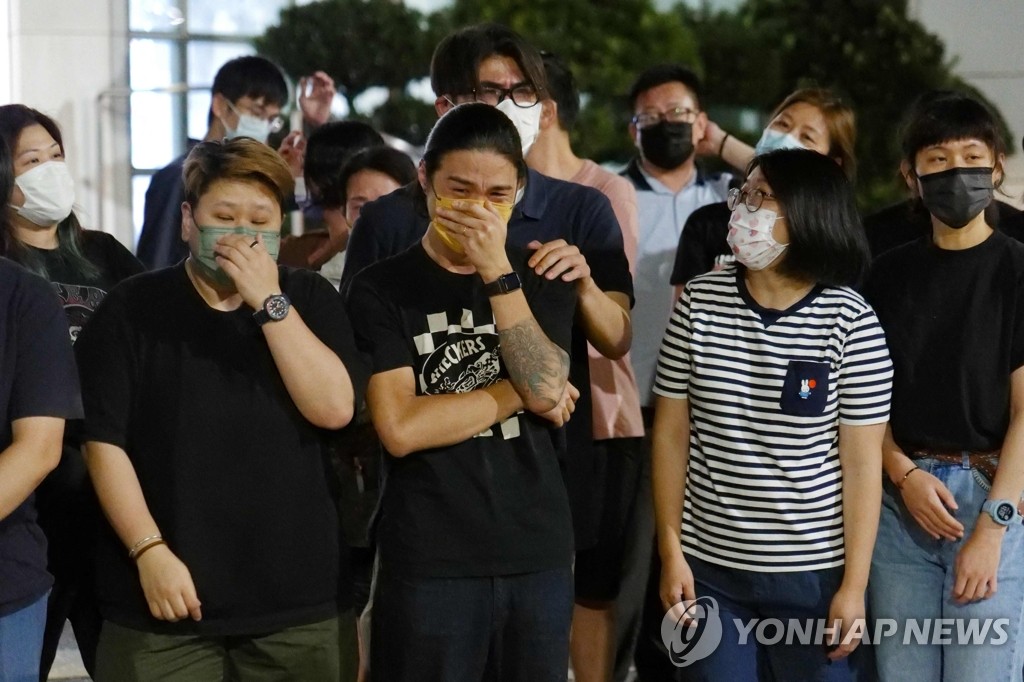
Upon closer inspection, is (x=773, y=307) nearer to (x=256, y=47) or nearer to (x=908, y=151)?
(x=908, y=151)

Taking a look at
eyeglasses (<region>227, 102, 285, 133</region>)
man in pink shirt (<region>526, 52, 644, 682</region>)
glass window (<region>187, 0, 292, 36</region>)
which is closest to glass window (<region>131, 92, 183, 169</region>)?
glass window (<region>187, 0, 292, 36</region>)

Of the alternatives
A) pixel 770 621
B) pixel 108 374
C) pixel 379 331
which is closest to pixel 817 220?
pixel 770 621

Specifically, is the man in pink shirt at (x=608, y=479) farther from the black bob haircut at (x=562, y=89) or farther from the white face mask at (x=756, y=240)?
the white face mask at (x=756, y=240)

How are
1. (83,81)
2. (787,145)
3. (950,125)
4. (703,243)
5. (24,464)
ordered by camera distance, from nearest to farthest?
(24,464)
(950,125)
(703,243)
(787,145)
(83,81)

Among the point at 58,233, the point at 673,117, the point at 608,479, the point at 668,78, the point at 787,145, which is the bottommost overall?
the point at 608,479

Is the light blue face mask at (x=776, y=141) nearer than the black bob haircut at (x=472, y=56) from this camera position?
No

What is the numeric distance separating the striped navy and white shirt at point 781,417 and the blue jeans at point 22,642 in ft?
5.01

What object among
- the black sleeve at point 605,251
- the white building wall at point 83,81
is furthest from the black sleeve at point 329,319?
the white building wall at point 83,81

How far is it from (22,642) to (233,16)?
568 centimetres

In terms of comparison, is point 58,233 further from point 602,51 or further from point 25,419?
point 602,51

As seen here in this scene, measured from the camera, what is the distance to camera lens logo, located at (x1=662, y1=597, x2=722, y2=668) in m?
3.13

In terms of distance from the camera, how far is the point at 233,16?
7.86m

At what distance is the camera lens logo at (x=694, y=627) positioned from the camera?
3.13 metres

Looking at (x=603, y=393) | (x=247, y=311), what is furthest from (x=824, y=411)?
(x=247, y=311)
